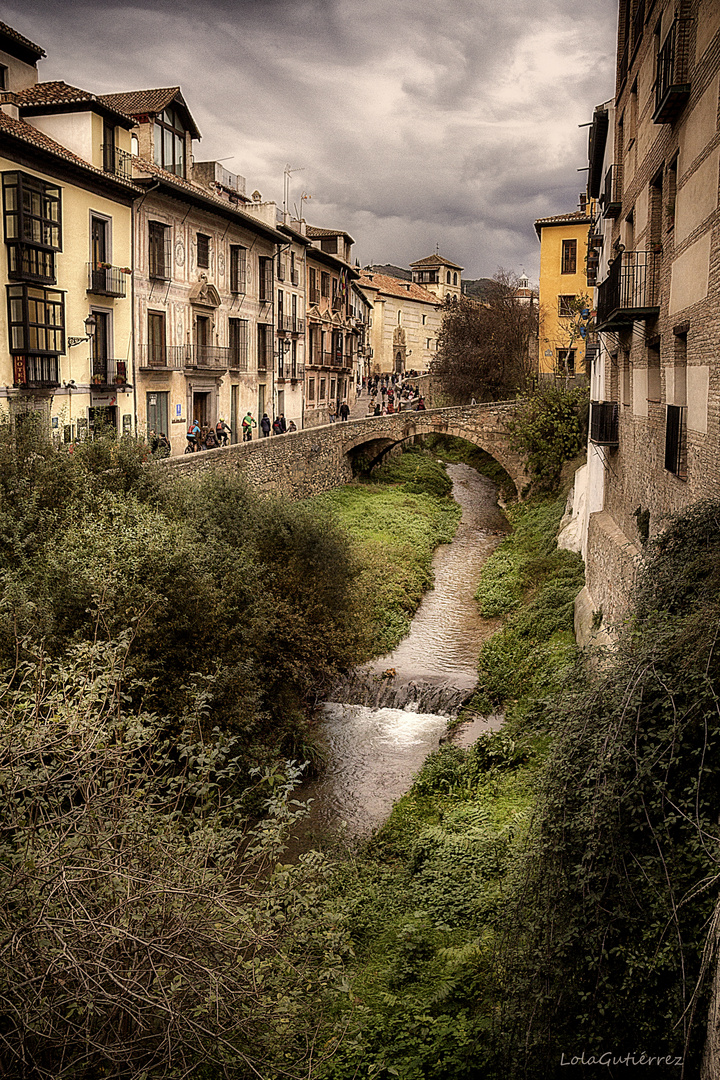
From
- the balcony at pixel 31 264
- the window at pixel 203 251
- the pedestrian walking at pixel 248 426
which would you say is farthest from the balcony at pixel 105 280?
the pedestrian walking at pixel 248 426

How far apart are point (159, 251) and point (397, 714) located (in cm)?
1728

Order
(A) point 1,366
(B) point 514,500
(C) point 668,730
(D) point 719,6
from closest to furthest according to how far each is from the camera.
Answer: (C) point 668,730
(D) point 719,6
(A) point 1,366
(B) point 514,500

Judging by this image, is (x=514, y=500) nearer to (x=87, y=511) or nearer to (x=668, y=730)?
(x=87, y=511)

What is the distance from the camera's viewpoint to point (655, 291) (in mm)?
12617

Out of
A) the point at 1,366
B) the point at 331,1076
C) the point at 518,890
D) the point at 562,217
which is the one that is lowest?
the point at 331,1076

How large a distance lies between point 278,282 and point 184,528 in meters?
26.5

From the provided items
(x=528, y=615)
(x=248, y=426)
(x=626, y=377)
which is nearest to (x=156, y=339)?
(x=248, y=426)

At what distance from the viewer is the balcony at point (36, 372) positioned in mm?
20141

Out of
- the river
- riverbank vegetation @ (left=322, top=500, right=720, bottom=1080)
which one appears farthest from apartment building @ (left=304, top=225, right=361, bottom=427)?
riverbank vegetation @ (left=322, top=500, right=720, bottom=1080)

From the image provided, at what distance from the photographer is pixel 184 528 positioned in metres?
13.3

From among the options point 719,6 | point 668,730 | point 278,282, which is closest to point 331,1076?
point 668,730

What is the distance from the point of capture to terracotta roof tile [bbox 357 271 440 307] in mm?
69938

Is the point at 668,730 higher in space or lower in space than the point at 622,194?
lower

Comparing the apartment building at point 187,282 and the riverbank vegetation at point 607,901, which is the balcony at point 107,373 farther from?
the riverbank vegetation at point 607,901
